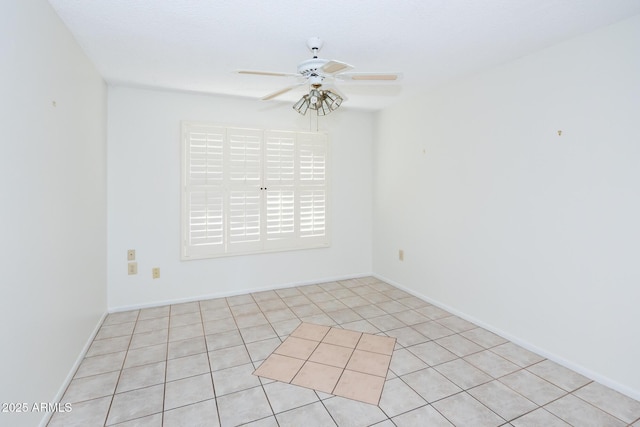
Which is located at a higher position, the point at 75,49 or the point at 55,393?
the point at 75,49

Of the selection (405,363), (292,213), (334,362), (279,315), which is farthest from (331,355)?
(292,213)

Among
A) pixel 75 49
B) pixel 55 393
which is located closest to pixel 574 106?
pixel 75 49

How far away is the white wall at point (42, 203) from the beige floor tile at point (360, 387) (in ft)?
5.24

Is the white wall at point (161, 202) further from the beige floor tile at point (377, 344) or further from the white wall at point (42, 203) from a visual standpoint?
the beige floor tile at point (377, 344)

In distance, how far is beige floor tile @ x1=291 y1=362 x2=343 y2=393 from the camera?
81.4 inches

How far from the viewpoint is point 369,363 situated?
233 centimetres

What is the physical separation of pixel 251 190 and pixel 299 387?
2260 mm

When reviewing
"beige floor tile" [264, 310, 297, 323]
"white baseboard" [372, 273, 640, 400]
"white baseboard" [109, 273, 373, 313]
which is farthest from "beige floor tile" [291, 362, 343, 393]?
"white baseboard" [109, 273, 373, 313]

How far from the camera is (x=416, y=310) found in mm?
3316

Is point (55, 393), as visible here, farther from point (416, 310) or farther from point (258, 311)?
point (416, 310)

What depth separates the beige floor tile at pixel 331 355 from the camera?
7.73 feet

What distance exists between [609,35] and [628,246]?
1.29 m

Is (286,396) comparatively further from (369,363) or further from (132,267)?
(132,267)

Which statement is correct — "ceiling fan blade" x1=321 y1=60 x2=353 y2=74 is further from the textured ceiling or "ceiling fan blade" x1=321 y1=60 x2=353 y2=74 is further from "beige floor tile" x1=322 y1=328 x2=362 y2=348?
"beige floor tile" x1=322 y1=328 x2=362 y2=348
